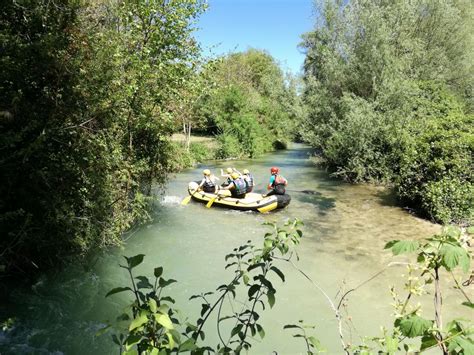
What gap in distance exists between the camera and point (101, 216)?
675cm

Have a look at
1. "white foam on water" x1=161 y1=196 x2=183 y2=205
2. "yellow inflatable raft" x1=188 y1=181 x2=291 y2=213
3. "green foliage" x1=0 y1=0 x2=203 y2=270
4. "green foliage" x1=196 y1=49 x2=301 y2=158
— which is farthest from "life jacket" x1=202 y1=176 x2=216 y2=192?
"green foliage" x1=196 y1=49 x2=301 y2=158

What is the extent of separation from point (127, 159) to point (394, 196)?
10140 mm

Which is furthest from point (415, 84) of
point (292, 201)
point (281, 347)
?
point (281, 347)

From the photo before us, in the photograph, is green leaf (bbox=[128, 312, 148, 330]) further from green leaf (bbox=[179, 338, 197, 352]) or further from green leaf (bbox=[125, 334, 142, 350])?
green leaf (bbox=[179, 338, 197, 352])

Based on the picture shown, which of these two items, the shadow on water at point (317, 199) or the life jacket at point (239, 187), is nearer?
the shadow on water at point (317, 199)

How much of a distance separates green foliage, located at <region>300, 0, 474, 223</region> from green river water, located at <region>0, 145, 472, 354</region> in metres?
2.42

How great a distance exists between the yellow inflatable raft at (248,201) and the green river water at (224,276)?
264 millimetres

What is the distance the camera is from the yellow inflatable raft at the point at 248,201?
12211mm

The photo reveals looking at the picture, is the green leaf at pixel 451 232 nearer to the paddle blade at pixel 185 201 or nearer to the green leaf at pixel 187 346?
the green leaf at pixel 187 346

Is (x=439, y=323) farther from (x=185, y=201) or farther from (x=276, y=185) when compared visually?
Answer: (x=185, y=201)

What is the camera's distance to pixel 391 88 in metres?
15.8

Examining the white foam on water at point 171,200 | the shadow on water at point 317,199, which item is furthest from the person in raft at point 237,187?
the shadow on water at point 317,199

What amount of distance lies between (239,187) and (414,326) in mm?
11268

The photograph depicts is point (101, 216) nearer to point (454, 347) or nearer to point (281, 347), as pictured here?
point (281, 347)
